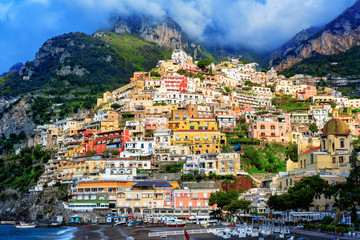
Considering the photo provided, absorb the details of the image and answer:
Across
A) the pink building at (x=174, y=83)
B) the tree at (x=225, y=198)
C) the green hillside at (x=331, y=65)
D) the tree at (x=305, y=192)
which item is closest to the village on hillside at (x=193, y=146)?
the pink building at (x=174, y=83)

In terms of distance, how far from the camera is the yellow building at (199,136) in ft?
306

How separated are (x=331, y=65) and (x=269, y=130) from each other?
91.5 meters

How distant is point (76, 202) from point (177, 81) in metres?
55.2

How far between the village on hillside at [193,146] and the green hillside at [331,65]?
30.6 m

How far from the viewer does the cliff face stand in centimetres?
14100

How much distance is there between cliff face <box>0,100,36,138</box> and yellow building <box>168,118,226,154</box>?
6435 cm

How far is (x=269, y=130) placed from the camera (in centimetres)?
9975

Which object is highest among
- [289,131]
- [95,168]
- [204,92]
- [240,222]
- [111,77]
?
[111,77]

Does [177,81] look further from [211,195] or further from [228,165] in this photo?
[211,195]

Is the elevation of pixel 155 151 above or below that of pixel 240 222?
above


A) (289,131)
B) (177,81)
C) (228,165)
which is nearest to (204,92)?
(177,81)

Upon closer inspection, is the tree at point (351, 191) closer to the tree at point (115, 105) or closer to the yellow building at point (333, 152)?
the yellow building at point (333, 152)

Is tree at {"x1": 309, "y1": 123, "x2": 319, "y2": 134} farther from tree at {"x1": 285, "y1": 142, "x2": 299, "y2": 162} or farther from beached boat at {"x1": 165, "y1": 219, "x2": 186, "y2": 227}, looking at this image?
beached boat at {"x1": 165, "y1": 219, "x2": 186, "y2": 227}

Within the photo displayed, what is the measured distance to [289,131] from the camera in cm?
10250
